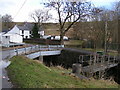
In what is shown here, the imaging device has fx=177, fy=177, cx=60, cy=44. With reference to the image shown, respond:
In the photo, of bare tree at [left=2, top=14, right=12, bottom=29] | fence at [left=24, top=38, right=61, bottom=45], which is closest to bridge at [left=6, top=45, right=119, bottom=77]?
fence at [left=24, top=38, right=61, bottom=45]

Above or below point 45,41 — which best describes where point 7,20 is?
above

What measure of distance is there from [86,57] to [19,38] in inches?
1396

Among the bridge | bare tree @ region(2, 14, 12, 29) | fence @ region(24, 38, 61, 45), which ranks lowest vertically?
the bridge

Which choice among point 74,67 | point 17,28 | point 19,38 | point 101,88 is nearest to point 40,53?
point 74,67

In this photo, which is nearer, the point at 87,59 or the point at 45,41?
the point at 87,59

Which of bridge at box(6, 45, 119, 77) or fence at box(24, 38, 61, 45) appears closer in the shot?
bridge at box(6, 45, 119, 77)

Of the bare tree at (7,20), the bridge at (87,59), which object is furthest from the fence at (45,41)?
the bare tree at (7,20)

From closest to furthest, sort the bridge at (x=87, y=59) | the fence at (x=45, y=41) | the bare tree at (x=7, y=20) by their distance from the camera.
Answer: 1. the bridge at (x=87, y=59)
2. the fence at (x=45, y=41)
3. the bare tree at (x=7, y=20)

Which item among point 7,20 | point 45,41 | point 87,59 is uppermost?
point 7,20

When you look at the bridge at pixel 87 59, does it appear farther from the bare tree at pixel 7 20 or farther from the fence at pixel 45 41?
the bare tree at pixel 7 20

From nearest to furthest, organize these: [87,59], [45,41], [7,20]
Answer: [87,59], [45,41], [7,20]

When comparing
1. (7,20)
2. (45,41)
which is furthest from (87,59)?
(7,20)

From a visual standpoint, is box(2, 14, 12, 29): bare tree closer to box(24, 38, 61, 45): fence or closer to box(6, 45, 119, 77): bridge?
box(24, 38, 61, 45): fence

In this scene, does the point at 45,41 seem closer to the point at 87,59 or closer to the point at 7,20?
the point at 87,59
